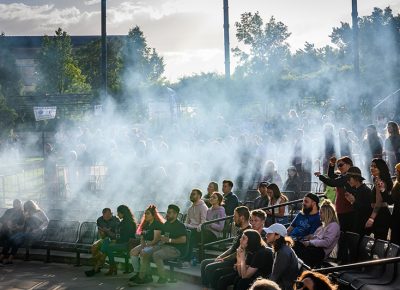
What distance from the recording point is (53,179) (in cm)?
2395

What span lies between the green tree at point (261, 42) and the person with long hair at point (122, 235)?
40.7 metres

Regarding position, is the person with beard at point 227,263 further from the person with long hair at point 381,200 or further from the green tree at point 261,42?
the green tree at point 261,42

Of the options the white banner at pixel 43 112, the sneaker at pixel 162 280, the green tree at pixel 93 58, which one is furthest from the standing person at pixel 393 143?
the green tree at pixel 93 58

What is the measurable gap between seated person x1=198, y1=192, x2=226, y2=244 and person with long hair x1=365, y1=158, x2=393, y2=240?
4630 millimetres

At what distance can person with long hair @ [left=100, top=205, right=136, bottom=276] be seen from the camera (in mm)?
15609

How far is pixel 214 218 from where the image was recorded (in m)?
14.8

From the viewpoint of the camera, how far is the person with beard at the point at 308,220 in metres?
11.4

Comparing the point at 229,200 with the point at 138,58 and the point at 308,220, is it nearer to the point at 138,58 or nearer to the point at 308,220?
the point at 308,220

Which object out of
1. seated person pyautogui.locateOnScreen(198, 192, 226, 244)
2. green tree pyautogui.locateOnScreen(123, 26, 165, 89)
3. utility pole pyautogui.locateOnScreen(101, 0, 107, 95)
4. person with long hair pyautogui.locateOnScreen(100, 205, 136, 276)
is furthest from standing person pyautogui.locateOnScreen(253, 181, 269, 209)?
green tree pyautogui.locateOnScreen(123, 26, 165, 89)

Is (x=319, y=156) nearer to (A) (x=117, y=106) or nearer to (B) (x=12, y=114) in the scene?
(A) (x=117, y=106)

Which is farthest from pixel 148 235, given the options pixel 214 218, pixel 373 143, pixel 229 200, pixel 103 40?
pixel 103 40

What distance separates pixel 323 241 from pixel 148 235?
4.91 meters

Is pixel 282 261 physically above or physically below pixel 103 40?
below

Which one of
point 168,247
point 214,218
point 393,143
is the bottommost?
point 168,247
